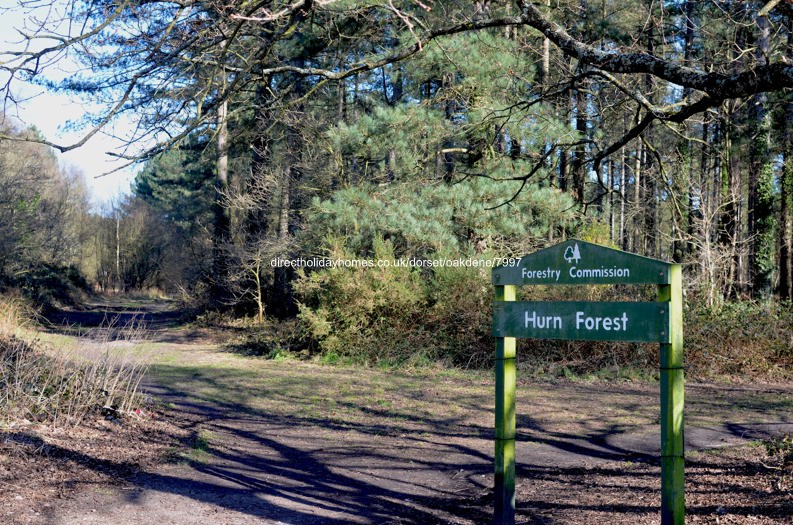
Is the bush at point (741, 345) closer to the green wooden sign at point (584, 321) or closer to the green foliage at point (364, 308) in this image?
the green foliage at point (364, 308)

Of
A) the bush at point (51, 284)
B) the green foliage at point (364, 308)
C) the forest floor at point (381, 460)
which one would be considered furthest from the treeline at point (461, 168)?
the bush at point (51, 284)

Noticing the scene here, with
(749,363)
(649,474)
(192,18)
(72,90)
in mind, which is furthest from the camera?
(749,363)

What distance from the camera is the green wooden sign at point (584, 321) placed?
3895 mm

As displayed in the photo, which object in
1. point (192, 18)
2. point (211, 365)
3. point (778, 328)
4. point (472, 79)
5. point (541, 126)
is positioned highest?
point (472, 79)

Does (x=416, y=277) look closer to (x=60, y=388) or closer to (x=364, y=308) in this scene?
(x=364, y=308)

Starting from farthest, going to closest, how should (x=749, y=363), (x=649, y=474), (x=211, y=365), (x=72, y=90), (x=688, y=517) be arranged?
(x=211, y=365)
(x=749, y=363)
(x=72, y=90)
(x=649, y=474)
(x=688, y=517)

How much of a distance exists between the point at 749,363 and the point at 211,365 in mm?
11199

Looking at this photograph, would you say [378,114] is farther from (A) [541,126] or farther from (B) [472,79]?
(A) [541,126]

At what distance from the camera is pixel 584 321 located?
4.19 metres

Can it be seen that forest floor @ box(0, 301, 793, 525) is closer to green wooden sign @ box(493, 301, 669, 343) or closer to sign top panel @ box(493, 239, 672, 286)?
green wooden sign @ box(493, 301, 669, 343)

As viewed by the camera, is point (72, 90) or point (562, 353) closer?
point (72, 90)

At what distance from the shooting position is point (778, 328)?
45.9 ft

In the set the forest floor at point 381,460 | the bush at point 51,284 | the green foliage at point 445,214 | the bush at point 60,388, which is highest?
the green foliage at point 445,214

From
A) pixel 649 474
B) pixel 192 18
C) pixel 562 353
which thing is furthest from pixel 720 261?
pixel 192 18
